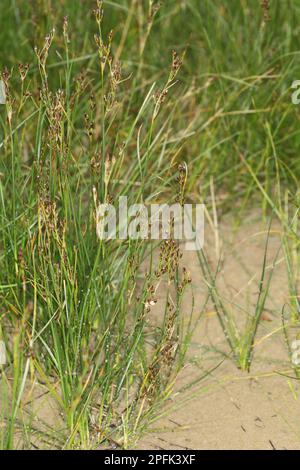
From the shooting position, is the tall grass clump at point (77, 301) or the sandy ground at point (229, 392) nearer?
the tall grass clump at point (77, 301)

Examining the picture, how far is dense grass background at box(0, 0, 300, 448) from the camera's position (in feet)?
7.97

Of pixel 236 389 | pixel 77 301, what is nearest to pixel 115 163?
pixel 77 301

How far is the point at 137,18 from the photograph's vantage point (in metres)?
3.77

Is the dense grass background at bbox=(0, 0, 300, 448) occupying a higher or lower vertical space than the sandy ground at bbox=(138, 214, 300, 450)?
higher

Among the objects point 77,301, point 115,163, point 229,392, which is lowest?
point 229,392

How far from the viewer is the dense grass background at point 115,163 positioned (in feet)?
7.97

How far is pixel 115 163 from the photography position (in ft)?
9.91

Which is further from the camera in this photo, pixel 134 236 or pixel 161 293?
pixel 161 293

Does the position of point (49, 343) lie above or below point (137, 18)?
below

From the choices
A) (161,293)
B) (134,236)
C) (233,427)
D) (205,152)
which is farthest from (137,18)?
(233,427)

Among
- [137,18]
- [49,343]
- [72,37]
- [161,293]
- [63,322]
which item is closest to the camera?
[63,322]

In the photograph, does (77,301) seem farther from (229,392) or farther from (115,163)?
(115,163)

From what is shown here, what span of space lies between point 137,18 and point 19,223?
51.6 inches

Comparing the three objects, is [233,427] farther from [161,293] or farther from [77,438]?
[161,293]
